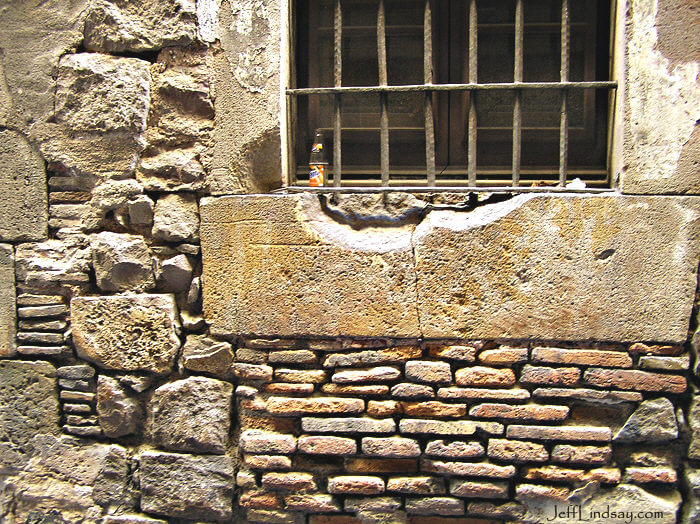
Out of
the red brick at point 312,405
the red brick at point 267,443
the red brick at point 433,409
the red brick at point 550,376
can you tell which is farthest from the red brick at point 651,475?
the red brick at point 267,443

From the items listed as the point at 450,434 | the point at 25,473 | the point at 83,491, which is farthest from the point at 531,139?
the point at 25,473

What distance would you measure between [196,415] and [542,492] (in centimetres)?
142

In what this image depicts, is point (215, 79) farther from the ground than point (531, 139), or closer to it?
farther from the ground

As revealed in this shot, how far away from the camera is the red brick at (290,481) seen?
1.97 meters

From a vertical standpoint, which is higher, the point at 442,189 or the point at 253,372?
the point at 442,189

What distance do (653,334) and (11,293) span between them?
2662 mm

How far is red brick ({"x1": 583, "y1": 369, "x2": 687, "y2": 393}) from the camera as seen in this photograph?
1861 mm

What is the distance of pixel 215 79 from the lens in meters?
2.03

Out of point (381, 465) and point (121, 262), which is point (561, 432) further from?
point (121, 262)

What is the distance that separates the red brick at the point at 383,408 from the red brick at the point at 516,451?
1.28 ft

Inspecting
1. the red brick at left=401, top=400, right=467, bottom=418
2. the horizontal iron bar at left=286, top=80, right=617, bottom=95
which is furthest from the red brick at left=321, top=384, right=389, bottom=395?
the horizontal iron bar at left=286, top=80, right=617, bottom=95

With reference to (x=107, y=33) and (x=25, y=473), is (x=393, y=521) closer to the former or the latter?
(x=25, y=473)

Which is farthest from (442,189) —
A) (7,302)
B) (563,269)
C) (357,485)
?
(7,302)

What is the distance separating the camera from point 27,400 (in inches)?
84.3
